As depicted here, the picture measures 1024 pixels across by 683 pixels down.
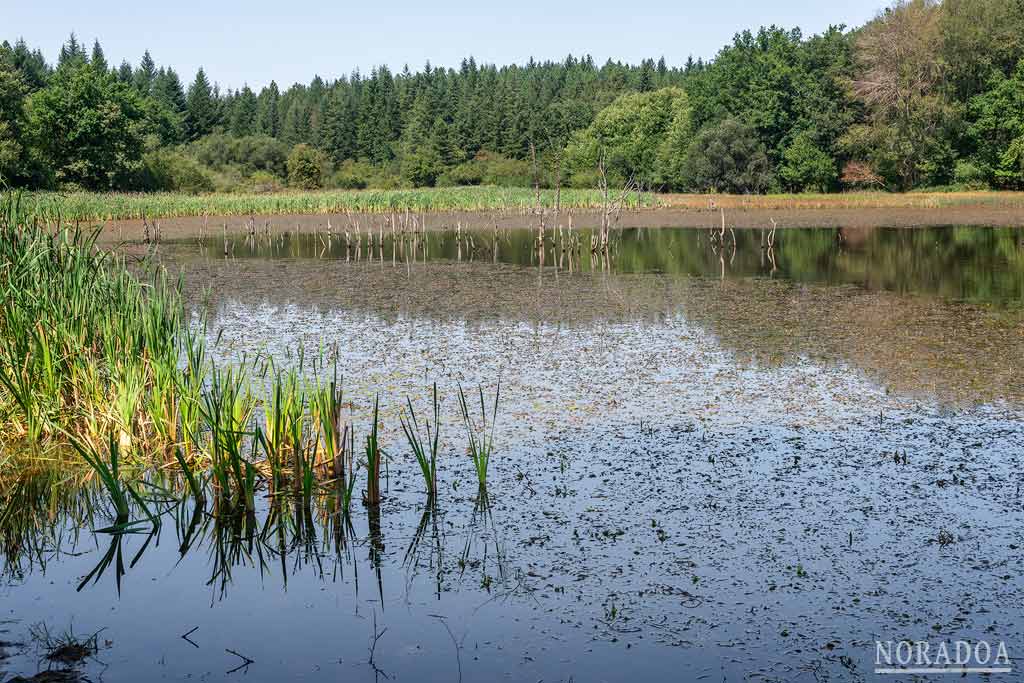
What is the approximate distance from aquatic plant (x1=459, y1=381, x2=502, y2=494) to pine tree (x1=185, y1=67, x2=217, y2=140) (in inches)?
3599

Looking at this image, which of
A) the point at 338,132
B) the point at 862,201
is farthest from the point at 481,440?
the point at 338,132

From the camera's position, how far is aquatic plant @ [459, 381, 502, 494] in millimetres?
6281

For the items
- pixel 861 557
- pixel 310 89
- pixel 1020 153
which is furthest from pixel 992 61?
pixel 310 89

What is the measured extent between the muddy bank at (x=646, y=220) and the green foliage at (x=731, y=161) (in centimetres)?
932

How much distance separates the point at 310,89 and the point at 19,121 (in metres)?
78.6

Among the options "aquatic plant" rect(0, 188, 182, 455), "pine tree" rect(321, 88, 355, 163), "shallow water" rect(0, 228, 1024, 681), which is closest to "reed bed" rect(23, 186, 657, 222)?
"shallow water" rect(0, 228, 1024, 681)

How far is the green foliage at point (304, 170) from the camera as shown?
71.6m

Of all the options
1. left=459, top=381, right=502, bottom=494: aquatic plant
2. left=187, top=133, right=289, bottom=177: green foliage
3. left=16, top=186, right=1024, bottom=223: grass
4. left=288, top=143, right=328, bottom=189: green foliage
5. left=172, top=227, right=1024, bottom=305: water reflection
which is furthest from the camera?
left=187, top=133, right=289, bottom=177: green foliage

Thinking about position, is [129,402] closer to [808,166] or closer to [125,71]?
[808,166]

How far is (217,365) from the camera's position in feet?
33.6

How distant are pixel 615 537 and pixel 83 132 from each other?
5519 centimetres

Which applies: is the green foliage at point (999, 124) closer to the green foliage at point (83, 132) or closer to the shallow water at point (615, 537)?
the shallow water at point (615, 537)

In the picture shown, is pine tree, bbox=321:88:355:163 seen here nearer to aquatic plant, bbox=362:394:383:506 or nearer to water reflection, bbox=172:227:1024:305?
water reflection, bbox=172:227:1024:305

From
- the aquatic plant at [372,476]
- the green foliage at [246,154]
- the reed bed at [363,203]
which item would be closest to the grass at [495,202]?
the reed bed at [363,203]
